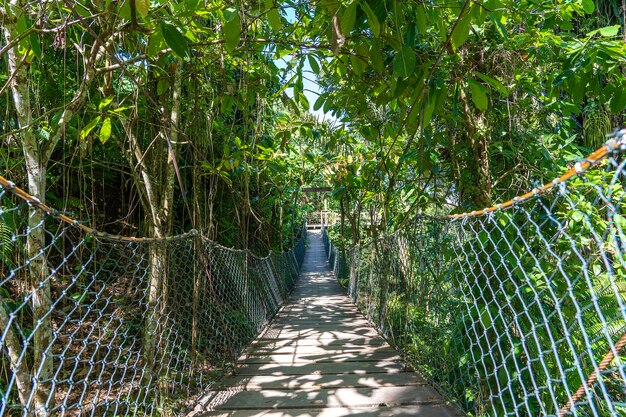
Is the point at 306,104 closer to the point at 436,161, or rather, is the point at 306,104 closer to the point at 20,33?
the point at 436,161

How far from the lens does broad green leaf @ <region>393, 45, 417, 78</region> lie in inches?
56.0

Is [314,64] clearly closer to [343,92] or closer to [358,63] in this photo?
[358,63]

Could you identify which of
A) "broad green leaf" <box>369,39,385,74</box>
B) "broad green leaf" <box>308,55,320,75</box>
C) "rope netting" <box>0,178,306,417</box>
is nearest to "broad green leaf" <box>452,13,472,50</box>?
"broad green leaf" <box>369,39,385,74</box>

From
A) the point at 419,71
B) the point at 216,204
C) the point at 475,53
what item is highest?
the point at 475,53

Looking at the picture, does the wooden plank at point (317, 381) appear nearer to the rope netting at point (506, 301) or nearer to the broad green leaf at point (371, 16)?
the rope netting at point (506, 301)

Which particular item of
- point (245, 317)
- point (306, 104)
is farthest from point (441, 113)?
point (245, 317)

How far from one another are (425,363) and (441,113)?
1.31m

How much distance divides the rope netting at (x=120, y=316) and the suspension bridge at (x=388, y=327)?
20 mm

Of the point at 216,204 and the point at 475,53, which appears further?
the point at 216,204

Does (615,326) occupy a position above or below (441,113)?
below

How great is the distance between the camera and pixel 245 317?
322 centimetres

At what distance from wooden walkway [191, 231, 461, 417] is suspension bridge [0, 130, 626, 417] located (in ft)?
0.04

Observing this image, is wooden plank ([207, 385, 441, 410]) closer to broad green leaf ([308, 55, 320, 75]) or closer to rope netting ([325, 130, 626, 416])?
rope netting ([325, 130, 626, 416])

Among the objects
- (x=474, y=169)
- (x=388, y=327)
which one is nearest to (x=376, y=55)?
(x=474, y=169)
